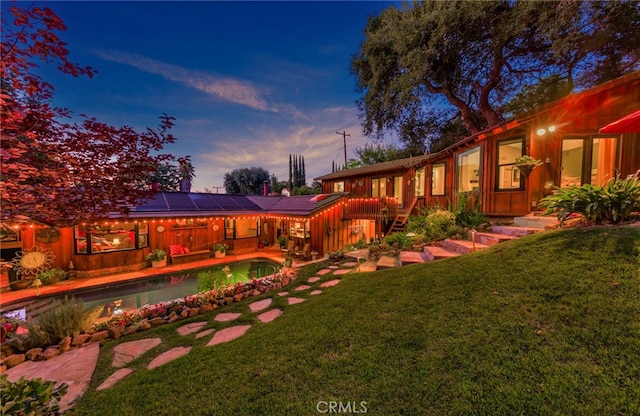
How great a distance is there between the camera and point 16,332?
4.28m

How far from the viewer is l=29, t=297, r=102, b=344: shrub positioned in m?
4.25

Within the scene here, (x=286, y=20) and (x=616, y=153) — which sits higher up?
(x=286, y=20)

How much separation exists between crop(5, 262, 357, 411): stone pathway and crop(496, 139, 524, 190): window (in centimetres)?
719

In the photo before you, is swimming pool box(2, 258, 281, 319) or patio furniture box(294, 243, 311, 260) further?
patio furniture box(294, 243, 311, 260)

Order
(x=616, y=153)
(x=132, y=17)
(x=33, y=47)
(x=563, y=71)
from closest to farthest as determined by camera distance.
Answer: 1. (x=33, y=47)
2. (x=132, y=17)
3. (x=616, y=153)
4. (x=563, y=71)

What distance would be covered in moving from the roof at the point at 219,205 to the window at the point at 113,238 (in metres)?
1.02

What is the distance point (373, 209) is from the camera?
11.5m

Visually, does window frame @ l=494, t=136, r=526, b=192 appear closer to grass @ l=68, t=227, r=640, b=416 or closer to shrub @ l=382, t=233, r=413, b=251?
shrub @ l=382, t=233, r=413, b=251

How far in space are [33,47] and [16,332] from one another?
5.28 metres

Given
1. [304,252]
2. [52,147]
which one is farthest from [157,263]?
[52,147]

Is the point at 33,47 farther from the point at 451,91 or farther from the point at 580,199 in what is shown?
the point at 451,91

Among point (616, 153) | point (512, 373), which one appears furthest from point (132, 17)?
point (616, 153)

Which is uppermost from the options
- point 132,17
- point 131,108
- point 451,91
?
point 451,91

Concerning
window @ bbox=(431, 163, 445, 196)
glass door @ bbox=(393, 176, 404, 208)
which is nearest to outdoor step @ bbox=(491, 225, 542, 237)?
window @ bbox=(431, 163, 445, 196)
